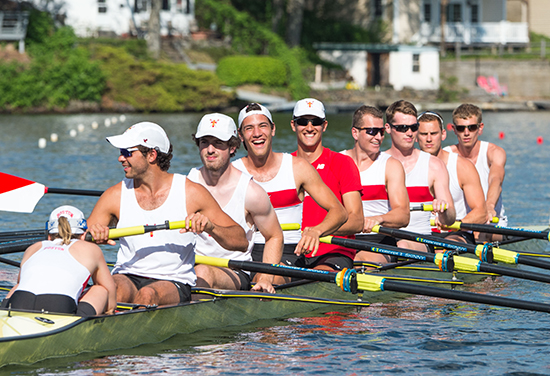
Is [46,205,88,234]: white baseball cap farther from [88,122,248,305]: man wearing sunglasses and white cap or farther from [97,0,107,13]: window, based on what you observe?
[97,0,107,13]: window

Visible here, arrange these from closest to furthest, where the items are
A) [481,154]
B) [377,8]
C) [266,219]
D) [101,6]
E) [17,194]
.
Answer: [266,219], [17,194], [481,154], [101,6], [377,8]

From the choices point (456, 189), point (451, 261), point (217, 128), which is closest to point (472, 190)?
point (456, 189)

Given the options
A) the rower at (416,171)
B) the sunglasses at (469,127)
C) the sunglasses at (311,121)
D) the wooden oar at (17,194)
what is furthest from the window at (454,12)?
the wooden oar at (17,194)

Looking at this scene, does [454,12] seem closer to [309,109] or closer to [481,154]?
[481,154]

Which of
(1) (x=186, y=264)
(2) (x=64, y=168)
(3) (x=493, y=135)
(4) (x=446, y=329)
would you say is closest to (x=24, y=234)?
(1) (x=186, y=264)

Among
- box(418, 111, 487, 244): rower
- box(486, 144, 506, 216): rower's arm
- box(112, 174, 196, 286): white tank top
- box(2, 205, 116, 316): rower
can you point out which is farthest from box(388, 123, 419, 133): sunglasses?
box(2, 205, 116, 316): rower

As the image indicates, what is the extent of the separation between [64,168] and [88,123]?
14.8 m

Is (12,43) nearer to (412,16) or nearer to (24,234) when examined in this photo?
(412,16)

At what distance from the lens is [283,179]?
24.6 feet

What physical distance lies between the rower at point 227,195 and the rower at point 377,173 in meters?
1.91

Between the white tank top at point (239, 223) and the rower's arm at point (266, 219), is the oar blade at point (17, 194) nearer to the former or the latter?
the white tank top at point (239, 223)

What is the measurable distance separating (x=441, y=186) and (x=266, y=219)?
304cm

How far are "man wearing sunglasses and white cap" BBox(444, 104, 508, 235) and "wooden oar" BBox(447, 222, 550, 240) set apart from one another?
0.77 m

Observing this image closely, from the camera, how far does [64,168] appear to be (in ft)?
69.7
